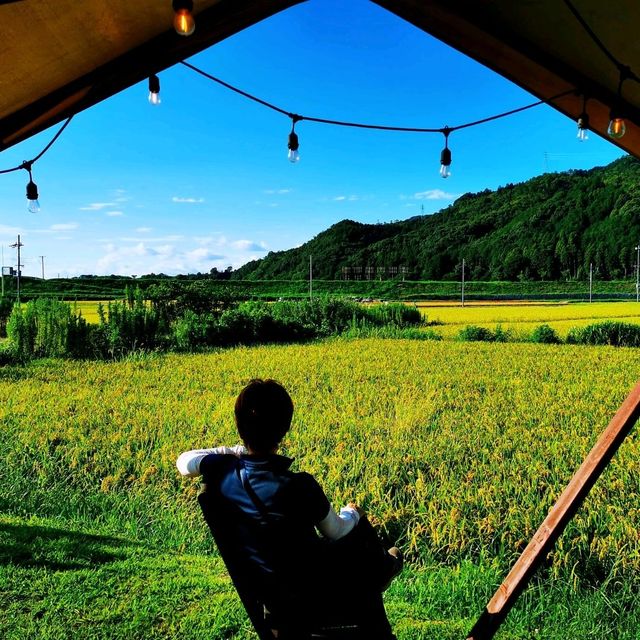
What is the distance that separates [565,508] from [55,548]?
257 cm

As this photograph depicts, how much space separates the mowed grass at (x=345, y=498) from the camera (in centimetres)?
233

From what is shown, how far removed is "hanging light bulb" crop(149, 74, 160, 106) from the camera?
230 centimetres

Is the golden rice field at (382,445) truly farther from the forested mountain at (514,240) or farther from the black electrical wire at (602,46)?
the forested mountain at (514,240)

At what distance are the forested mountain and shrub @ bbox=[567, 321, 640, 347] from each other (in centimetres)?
2940

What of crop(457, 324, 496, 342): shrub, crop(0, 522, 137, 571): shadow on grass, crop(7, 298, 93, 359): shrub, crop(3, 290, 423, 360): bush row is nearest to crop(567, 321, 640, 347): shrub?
crop(457, 324, 496, 342): shrub

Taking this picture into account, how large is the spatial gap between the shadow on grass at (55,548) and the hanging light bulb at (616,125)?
3.05 meters

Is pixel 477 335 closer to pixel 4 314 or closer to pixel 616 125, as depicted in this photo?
pixel 616 125

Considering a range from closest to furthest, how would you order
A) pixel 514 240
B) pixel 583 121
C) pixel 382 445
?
1. pixel 583 121
2. pixel 382 445
3. pixel 514 240

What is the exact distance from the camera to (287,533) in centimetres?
129

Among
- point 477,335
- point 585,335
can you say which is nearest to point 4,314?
point 477,335

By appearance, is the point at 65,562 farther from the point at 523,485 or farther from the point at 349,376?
the point at 349,376

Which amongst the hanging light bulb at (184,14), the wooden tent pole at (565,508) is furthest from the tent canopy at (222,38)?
the wooden tent pole at (565,508)

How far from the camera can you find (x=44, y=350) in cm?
1138

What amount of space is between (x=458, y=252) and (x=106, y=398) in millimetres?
49635
